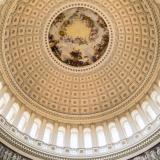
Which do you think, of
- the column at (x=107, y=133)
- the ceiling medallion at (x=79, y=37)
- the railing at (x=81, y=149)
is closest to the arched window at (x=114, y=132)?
the column at (x=107, y=133)

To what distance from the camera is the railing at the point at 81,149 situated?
79.5 ft

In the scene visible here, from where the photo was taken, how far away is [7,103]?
2744 cm

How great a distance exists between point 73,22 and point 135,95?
9.10 meters

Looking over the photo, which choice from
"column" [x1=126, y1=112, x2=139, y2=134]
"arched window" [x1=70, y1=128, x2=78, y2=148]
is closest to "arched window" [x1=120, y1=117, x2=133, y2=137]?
"column" [x1=126, y1=112, x2=139, y2=134]

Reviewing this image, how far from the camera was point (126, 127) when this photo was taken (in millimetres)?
27938

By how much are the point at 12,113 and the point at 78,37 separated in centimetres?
1013

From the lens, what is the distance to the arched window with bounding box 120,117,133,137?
2691 cm

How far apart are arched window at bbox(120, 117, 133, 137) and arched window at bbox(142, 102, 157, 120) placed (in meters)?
1.91

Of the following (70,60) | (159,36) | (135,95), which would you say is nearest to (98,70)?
(70,60)

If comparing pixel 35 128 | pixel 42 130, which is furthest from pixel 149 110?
pixel 35 128

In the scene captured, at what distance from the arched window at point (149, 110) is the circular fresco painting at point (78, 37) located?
23.9ft

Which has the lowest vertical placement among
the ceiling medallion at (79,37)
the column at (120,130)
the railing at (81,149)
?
the railing at (81,149)

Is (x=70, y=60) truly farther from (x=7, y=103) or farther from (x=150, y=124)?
(x=150, y=124)

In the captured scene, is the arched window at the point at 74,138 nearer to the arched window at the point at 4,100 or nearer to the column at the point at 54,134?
the column at the point at 54,134
